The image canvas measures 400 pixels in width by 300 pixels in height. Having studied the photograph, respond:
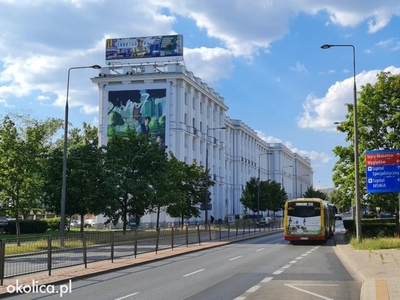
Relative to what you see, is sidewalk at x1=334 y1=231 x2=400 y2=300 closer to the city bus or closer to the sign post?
the sign post

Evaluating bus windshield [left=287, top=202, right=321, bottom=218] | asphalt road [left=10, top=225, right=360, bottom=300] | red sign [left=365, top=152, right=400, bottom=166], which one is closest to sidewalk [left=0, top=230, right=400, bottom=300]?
asphalt road [left=10, top=225, right=360, bottom=300]

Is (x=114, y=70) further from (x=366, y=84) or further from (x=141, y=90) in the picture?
(x=366, y=84)

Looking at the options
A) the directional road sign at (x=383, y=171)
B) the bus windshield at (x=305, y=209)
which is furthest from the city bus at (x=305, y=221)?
the directional road sign at (x=383, y=171)

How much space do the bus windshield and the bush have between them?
2574 cm

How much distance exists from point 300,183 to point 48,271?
17895cm

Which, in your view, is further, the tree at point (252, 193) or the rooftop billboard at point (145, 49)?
the tree at point (252, 193)

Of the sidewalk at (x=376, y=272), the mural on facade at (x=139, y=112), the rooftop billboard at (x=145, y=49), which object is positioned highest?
the rooftop billboard at (x=145, y=49)

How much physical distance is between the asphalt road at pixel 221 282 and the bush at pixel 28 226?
97.7 feet

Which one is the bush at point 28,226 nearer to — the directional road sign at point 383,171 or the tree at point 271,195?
the directional road sign at point 383,171

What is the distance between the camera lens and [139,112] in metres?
75.1

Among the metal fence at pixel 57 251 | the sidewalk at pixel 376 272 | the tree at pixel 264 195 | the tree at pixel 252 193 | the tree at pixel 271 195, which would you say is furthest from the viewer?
the tree at pixel 271 195

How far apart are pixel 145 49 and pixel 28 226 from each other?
120 feet

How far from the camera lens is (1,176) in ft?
95.2

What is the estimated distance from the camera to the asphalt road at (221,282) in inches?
472
